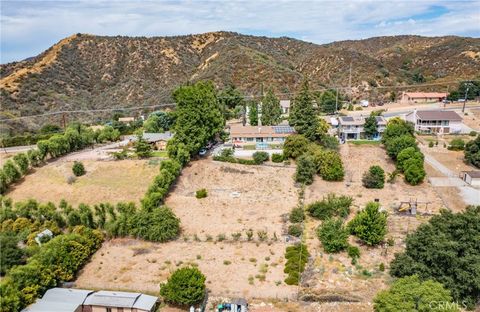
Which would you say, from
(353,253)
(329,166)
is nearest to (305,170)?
(329,166)

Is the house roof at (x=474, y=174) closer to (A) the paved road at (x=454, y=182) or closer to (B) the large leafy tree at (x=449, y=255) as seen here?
(A) the paved road at (x=454, y=182)

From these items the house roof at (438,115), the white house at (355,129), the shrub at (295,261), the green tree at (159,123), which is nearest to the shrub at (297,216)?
the shrub at (295,261)

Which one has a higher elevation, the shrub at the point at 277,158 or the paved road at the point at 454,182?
the shrub at the point at 277,158

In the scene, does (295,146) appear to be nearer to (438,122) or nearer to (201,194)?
(201,194)

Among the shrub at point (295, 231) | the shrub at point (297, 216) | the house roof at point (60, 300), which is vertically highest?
the shrub at point (297, 216)

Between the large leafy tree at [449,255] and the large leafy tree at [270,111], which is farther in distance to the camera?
the large leafy tree at [270,111]

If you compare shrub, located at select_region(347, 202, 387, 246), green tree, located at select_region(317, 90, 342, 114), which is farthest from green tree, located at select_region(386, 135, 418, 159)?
green tree, located at select_region(317, 90, 342, 114)

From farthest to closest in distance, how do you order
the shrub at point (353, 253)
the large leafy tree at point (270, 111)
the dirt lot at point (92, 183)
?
the large leafy tree at point (270, 111), the dirt lot at point (92, 183), the shrub at point (353, 253)

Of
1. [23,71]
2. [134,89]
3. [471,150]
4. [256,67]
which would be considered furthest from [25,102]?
[471,150]

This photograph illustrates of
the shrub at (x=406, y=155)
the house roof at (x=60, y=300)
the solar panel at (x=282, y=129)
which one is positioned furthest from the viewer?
the solar panel at (x=282, y=129)
